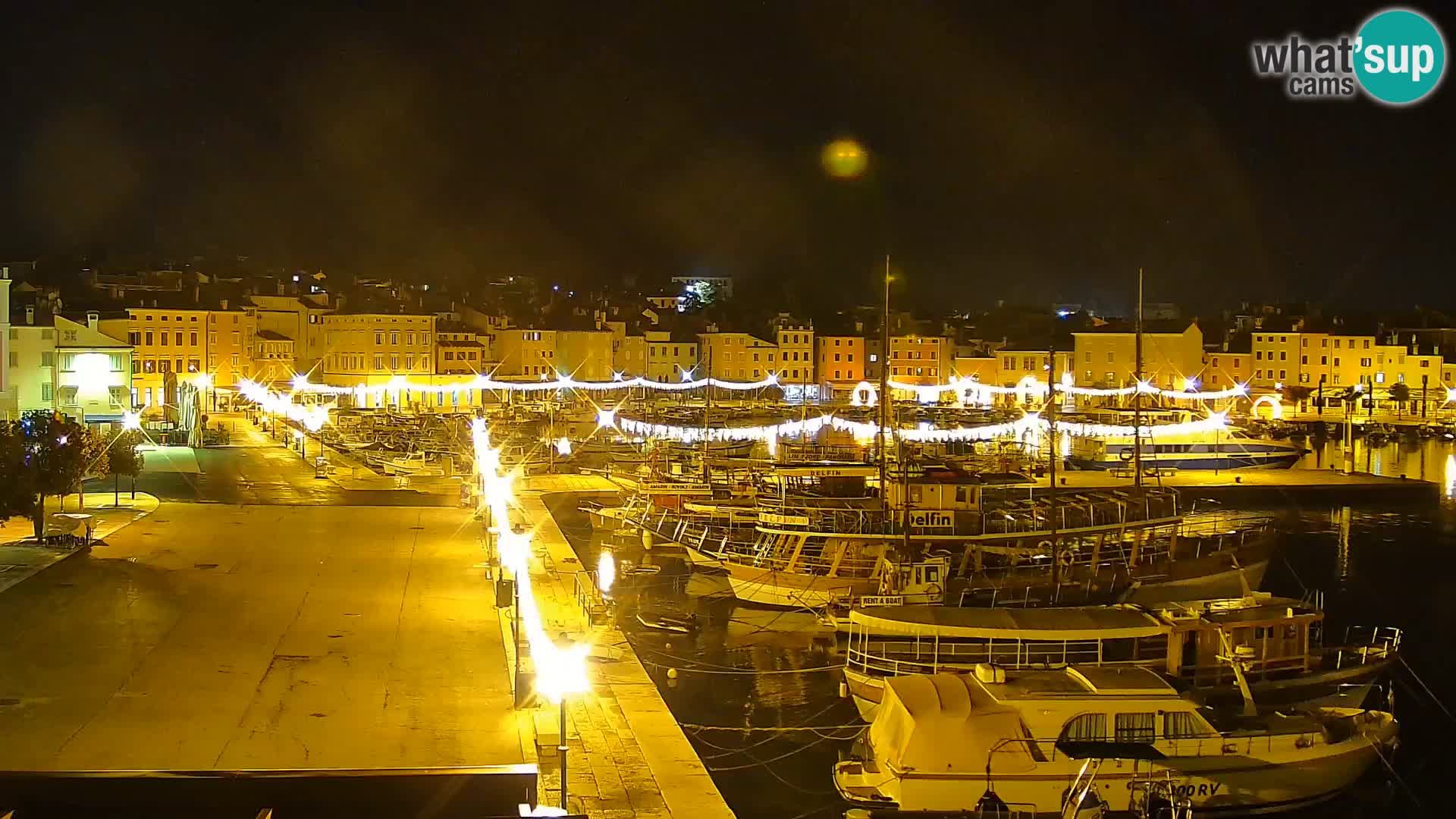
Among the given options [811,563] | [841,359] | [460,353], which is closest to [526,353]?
→ [460,353]

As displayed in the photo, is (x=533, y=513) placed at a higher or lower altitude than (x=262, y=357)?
lower

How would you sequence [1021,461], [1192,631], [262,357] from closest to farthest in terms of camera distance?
[1192,631] < [1021,461] < [262,357]

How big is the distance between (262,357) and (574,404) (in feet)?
44.2

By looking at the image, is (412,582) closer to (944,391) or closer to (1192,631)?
(1192,631)

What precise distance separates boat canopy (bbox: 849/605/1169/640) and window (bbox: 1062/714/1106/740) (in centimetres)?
265

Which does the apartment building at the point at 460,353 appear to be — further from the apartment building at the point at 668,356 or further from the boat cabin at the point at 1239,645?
the boat cabin at the point at 1239,645

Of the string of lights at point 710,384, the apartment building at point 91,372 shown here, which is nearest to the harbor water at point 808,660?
the apartment building at point 91,372

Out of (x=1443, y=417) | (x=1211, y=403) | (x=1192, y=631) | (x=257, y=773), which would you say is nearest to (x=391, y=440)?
(x=1192, y=631)

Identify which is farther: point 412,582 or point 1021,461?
point 1021,461

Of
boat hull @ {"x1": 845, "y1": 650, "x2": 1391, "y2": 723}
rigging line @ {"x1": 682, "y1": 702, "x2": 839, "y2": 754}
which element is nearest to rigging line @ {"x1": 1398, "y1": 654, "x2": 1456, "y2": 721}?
boat hull @ {"x1": 845, "y1": 650, "x2": 1391, "y2": 723}

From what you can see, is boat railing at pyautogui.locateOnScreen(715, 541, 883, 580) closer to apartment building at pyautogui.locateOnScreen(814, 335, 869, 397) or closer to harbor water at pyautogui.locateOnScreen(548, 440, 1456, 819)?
harbor water at pyautogui.locateOnScreen(548, 440, 1456, 819)

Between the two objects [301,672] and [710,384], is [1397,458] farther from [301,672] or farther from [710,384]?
[301,672]

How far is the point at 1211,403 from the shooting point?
2532 inches

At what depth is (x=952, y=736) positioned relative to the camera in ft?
31.3
